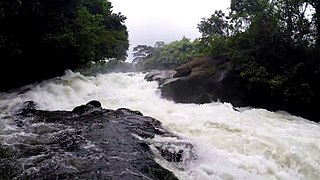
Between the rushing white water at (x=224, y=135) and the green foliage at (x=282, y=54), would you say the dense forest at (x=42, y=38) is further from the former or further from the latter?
the green foliage at (x=282, y=54)

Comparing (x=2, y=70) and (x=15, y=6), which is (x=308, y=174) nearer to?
(x=15, y=6)

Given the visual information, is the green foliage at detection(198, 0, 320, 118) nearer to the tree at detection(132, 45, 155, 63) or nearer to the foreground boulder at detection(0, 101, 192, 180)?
the foreground boulder at detection(0, 101, 192, 180)

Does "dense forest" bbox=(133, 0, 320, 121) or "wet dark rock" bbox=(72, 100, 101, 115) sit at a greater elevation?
"dense forest" bbox=(133, 0, 320, 121)

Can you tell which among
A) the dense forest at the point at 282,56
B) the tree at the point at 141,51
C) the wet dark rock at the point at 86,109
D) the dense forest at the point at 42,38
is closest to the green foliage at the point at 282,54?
the dense forest at the point at 282,56

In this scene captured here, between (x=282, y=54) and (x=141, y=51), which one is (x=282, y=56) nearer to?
(x=282, y=54)

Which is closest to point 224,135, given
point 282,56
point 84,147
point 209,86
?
point 84,147

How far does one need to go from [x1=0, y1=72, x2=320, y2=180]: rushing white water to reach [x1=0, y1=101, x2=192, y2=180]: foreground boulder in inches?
18.9

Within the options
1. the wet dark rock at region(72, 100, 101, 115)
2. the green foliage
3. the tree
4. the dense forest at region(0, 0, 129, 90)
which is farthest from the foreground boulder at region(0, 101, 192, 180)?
the tree

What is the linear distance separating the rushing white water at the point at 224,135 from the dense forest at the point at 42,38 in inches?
28.6

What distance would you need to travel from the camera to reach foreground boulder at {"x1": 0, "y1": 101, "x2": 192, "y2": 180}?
211 inches

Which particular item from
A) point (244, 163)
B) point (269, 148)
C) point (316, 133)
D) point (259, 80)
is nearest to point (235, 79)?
point (259, 80)

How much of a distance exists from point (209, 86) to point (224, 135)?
699 centimetres

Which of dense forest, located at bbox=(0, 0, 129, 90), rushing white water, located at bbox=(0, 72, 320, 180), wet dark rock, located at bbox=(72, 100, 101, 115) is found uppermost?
dense forest, located at bbox=(0, 0, 129, 90)

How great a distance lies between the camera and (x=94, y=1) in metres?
19.1
